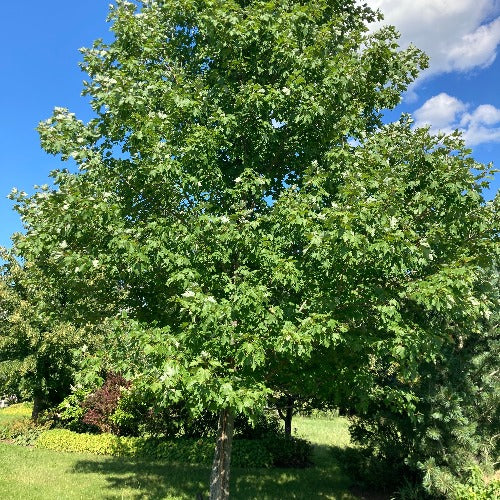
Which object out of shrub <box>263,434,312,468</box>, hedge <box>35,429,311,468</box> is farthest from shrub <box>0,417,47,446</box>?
shrub <box>263,434,312,468</box>

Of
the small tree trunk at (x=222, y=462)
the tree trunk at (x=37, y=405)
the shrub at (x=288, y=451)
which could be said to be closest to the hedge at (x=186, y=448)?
the shrub at (x=288, y=451)

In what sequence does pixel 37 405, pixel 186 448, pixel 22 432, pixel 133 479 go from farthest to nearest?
pixel 37 405 → pixel 22 432 → pixel 186 448 → pixel 133 479

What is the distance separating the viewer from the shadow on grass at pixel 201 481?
13828 mm

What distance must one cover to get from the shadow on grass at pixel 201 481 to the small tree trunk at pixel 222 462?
8.67 feet

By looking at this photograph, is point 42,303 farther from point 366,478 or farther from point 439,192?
point 366,478

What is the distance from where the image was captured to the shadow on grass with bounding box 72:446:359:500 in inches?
544

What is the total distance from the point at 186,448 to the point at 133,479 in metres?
4.64

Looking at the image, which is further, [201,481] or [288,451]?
[288,451]

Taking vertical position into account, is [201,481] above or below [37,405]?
below

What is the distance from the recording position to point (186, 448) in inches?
770

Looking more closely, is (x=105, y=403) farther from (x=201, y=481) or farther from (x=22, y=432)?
(x=201, y=481)

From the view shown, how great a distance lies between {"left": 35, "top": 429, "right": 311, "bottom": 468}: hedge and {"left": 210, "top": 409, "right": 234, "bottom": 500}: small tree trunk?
8742 millimetres

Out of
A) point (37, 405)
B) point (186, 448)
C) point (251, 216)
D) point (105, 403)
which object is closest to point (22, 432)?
point (37, 405)

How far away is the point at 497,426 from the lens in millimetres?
11008
